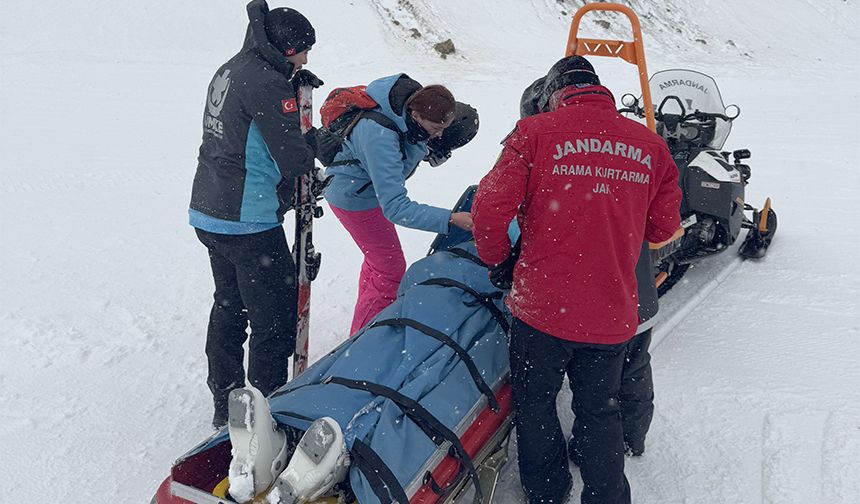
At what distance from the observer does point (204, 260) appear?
4797mm

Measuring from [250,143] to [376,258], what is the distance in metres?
1.17

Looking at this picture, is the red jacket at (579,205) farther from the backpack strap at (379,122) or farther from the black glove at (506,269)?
the backpack strap at (379,122)

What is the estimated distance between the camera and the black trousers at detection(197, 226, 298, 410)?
282 cm

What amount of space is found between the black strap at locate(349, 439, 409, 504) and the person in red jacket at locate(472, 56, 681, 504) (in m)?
0.67

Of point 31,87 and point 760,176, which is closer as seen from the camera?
point 760,176

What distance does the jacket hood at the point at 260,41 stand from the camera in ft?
8.51

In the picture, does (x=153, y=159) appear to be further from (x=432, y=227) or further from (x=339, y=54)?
(x=339, y=54)

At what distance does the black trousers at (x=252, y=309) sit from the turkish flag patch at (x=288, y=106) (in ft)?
1.78

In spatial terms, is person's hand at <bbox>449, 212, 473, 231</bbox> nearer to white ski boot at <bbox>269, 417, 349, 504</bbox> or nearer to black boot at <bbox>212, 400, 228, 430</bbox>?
white ski boot at <bbox>269, 417, 349, 504</bbox>

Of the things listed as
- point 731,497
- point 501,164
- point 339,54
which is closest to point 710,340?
point 731,497

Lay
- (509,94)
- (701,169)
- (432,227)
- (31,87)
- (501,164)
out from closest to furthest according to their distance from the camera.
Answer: (501,164)
(432,227)
(701,169)
(31,87)
(509,94)

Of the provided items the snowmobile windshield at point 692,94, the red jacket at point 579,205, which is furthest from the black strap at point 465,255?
the snowmobile windshield at point 692,94

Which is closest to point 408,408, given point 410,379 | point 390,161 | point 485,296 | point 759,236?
point 410,379

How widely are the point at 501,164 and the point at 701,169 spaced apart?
2.68m
